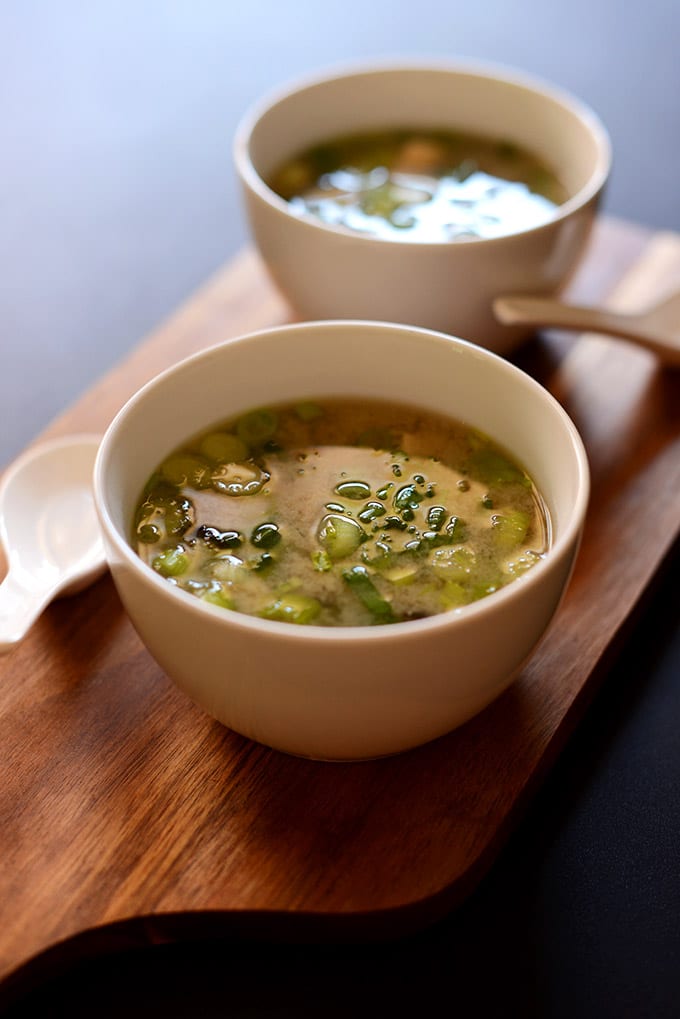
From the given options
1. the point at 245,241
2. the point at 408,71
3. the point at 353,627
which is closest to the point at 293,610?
the point at 353,627

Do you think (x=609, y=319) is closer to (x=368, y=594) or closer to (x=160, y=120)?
(x=368, y=594)

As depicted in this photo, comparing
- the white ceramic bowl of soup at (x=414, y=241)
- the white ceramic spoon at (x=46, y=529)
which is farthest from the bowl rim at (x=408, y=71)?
the white ceramic spoon at (x=46, y=529)

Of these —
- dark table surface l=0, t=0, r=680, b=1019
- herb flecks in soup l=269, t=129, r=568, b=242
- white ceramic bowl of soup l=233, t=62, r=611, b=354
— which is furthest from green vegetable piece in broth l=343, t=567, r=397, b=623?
herb flecks in soup l=269, t=129, r=568, b=242

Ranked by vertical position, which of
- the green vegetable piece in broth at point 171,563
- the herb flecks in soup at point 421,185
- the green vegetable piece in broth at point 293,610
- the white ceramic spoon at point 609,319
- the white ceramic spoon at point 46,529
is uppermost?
the green vegetable piece in broth at point 171,563

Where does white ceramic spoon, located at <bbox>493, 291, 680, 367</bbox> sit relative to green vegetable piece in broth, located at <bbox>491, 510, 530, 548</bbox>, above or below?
below

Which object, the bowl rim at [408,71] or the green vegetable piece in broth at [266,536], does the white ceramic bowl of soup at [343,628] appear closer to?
the green vegetable piece in broth at [266,536]

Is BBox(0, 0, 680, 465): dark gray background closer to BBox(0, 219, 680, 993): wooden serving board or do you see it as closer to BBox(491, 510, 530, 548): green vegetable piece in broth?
BBox(0, 219, 680, 993): wooden serving board

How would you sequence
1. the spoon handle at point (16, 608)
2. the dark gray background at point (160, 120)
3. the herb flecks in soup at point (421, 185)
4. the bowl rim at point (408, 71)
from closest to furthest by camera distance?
the spoon handle at point (16, 608) → the bowl rim at point (408, 71) → the herb flecks in soup at point (421, 185) → the dark gray background at point (160, 120)
